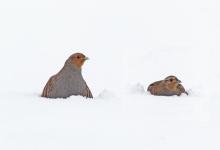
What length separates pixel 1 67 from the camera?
1129cm

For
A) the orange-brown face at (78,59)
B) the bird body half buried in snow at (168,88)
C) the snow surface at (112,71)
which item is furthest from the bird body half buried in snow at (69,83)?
the bird body half buried in snow at (168,88)

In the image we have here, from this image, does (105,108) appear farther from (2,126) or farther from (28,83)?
(28,83)

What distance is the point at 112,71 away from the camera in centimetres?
1145

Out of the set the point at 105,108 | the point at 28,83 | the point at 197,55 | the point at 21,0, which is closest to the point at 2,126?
the point at 105,108

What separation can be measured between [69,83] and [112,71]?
5.65 m

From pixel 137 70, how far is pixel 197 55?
2.02 m

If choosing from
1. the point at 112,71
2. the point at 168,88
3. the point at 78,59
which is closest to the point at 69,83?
the point at 78,59

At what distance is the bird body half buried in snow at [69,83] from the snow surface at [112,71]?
7.3 inches

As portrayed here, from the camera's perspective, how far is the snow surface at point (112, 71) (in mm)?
4367

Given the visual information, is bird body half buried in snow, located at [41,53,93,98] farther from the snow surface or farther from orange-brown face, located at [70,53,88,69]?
the snow surface

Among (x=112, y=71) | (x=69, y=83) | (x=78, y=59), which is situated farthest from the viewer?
(x=112, y=71)

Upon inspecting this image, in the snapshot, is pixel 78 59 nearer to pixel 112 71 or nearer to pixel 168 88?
pixel 168 88

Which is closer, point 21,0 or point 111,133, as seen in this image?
point 111,133

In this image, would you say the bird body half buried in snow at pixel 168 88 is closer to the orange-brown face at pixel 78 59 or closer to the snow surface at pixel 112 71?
the snow surface at pixel 112 71
